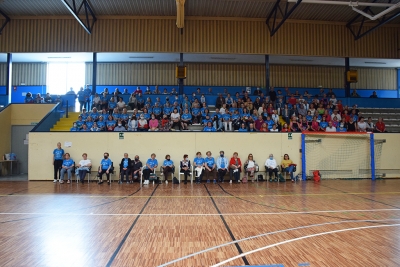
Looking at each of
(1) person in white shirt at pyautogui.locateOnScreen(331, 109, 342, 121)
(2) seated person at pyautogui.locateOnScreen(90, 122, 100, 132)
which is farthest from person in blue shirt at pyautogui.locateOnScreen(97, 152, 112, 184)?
(1) person in white shirt at pyautogui.locateOnScreen(331, 109, 342, 121)

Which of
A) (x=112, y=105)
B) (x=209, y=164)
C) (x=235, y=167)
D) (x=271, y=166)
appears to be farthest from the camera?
(x=112, y=105)

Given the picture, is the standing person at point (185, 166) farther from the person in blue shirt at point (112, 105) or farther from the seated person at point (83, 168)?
the person in blue shirt at point (112, 105)

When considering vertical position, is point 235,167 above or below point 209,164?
below

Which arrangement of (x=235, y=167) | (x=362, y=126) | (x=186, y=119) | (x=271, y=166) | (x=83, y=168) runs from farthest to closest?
(x=362, y=126)
(x=186, y=119)
(x=271, y=166)
(x=235, y=167)
(x=83, y=168)

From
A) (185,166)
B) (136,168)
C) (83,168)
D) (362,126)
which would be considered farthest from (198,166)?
(362,126)

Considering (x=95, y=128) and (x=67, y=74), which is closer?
(x=95, y=128)

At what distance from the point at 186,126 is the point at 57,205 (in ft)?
27.0

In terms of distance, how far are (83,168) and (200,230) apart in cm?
903

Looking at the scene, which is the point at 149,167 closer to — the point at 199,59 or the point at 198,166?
the point at 198,166

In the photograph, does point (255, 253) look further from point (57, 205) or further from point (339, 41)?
point (339, 41)

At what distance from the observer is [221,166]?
13289mm

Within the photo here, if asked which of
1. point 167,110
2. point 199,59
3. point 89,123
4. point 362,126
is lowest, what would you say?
point 362,126

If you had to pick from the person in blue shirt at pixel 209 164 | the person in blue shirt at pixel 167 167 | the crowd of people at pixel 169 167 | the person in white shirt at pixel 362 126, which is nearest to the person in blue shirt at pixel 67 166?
the crowd of people at pixel 169 167

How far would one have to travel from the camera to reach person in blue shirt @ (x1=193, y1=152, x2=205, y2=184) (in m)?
13.1
